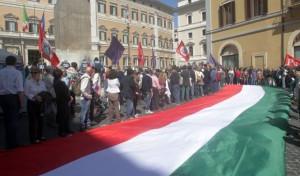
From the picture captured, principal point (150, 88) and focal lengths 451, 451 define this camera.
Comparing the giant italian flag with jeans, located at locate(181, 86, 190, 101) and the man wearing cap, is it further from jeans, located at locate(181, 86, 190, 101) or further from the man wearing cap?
jeans, located at locate(181, 86, 190, 101)

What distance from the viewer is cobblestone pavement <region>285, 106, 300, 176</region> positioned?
706 cm

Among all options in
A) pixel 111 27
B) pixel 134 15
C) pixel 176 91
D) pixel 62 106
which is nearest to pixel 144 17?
pixel 134 15

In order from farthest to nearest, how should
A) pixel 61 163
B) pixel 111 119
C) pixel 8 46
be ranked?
pixel 8 46 < pixel 111 119 < pixel 61 163

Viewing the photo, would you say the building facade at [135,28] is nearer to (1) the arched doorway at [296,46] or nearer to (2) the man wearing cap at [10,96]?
(1) the arched doorway at [296,46]

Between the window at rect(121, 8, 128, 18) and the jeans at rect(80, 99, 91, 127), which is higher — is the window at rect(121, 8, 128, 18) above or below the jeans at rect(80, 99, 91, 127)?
above

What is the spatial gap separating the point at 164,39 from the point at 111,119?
77.4 meters

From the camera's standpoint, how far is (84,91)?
11477 millimetres

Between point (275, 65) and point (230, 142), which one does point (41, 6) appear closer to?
point (275, 65)

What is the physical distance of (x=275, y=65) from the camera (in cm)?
3228

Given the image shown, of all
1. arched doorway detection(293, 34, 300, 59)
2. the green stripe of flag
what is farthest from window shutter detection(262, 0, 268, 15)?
the green stripe of flag

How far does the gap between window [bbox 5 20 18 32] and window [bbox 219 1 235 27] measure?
2939 cm

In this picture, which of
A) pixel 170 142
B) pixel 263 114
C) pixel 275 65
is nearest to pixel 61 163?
pixel 170 142

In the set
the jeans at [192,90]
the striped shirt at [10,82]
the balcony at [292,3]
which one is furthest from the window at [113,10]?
the striped shirt at [10,82]

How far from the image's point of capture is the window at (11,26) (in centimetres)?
5603
